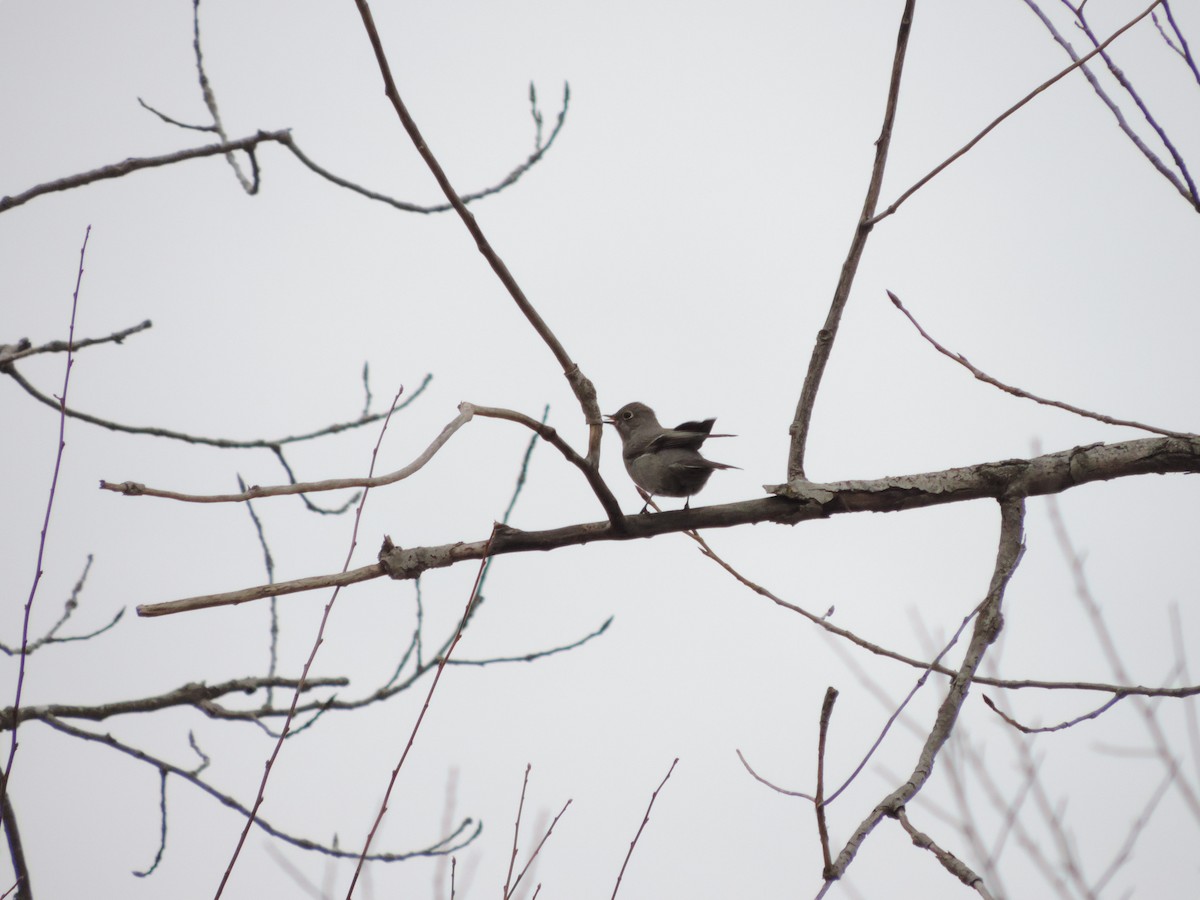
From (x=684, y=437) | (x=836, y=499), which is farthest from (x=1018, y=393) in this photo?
(x=684, y=437)

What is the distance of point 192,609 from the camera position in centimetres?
238

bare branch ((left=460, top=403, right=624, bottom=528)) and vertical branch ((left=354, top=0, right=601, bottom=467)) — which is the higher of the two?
vertical branch ((left=354, top=0, right=601, bottom=467))

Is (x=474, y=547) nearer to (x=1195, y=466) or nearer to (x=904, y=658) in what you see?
(x=904, y=658)

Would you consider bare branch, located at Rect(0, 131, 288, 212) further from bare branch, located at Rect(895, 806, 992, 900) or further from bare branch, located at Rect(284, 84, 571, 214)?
bare branch, located at Rect(895, 806, 992, 900)

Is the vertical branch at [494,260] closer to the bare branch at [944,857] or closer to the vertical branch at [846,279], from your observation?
the vertical branch at [846,279]

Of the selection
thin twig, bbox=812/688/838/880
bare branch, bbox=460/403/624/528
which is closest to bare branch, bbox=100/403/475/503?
bare branch, bbox=460/403/624/528

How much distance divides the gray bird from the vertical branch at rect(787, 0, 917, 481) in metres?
1.60

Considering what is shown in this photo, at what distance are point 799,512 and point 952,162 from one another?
3.30ft

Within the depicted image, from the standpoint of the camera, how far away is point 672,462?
4926 millimetres

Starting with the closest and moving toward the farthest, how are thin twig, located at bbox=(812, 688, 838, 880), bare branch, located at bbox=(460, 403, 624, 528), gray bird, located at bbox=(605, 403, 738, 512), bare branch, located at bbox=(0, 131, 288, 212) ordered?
thin twig, located at bbox=(812, 688, 838, 880) → bare branch, located at bbox=(460, 403, 624, 528) → bare branch, located at bbox=(0, 131, 288, 212) → gray bird, located at bbox=(605, 403, 738, 512)

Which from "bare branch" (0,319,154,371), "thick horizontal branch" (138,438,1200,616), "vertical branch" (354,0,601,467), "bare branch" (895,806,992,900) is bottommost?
"bare branch" (895,806,992,900)

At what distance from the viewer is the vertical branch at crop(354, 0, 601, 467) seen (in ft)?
7.87

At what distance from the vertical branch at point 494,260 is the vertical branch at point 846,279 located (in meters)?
0.59

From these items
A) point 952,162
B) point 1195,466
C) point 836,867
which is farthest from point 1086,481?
point 836,867
